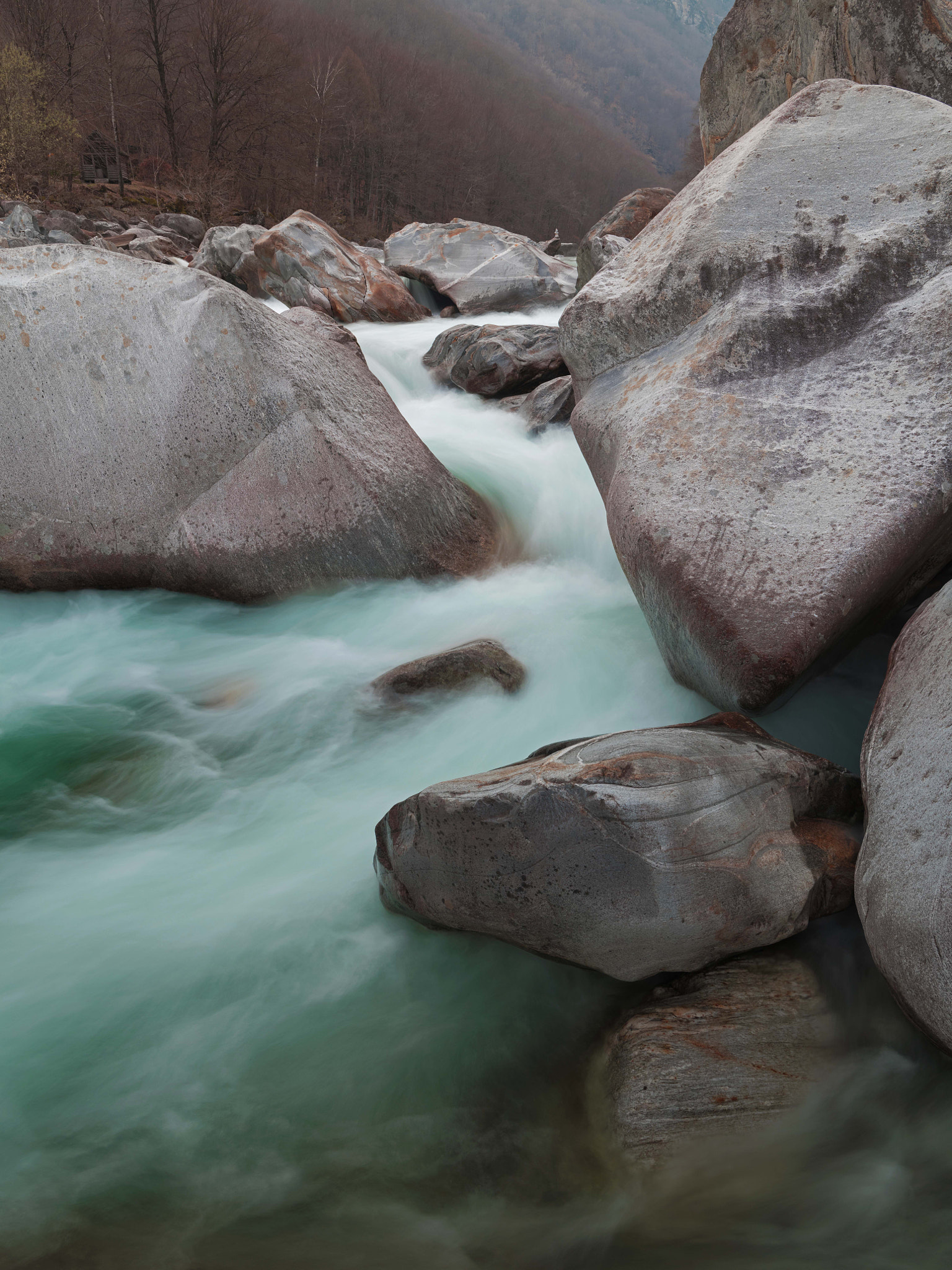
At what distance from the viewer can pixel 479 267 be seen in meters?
13.0

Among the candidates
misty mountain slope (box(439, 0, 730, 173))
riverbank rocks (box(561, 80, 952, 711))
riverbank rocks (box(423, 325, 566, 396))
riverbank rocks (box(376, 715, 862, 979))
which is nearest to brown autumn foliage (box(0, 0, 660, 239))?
riverbank rocks (box(423, 325, 566, 396))

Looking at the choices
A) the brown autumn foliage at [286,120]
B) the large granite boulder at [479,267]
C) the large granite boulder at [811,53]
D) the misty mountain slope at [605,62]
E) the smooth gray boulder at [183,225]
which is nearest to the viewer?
the large granite boulder at [811,53]

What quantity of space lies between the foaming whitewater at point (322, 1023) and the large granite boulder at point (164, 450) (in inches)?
25.6

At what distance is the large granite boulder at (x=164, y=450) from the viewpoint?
4281 mm

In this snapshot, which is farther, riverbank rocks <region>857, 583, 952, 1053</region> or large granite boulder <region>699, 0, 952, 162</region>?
large granite boulder <region>699, 0, 952, 162</region>

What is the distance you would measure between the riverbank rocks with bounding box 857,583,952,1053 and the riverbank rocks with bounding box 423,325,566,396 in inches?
225

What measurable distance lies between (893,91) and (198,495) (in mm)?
3844

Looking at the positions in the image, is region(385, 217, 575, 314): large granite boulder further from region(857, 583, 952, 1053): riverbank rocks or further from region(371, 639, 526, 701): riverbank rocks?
region(857, 583, 952, 1053): riverbank rocks

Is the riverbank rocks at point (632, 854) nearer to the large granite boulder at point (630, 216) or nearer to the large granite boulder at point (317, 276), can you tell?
the large granite boulder at point (317, 276)

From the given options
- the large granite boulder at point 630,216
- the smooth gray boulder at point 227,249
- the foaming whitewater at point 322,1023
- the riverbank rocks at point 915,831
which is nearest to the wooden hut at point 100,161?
the smooth gray boulder at point 227,249

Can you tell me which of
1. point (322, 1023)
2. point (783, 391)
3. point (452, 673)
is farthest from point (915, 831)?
point (452, 673)

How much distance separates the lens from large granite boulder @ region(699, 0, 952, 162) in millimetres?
5160

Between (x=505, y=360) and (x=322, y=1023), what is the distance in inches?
253

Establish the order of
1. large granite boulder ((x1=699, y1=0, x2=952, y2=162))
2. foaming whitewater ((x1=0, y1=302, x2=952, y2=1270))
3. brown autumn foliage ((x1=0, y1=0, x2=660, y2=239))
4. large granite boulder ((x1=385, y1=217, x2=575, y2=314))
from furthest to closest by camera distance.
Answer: brown autumn foliage ((x1=0, y1=0, x2=660, y2=239)), large granite boulder ((x1=385, y1=217, x2=575, y2=314)), large granite boulder ((x1=699, y1=0, x2=952, y2=162)), foaming whitewater ((x1=0, y1=302, x2=952, y2=1270))
